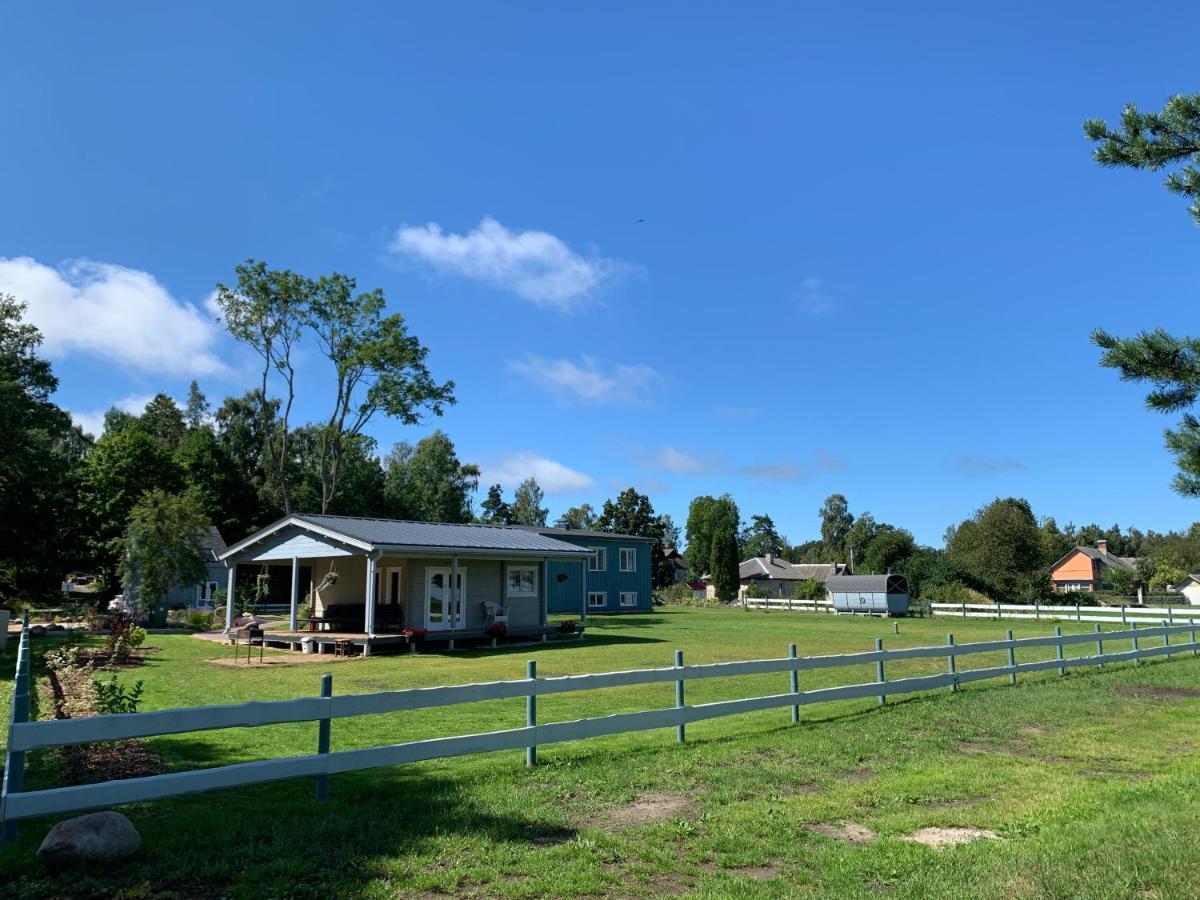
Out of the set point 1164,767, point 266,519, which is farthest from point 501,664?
point 266,519

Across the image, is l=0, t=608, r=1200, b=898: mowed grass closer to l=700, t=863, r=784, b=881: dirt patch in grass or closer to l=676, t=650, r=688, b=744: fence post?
l=700, t=863, r=784, b=881: dirt patch in grass

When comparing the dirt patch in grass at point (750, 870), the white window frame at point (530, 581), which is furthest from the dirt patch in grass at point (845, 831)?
the white window frame at point (530, 581)

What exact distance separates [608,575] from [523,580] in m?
20.1

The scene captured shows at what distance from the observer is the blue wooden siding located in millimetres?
42906

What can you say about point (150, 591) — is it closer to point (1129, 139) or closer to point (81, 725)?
point (81, 725)

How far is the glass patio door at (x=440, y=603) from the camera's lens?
945 inches

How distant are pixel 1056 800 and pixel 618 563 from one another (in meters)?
40.5

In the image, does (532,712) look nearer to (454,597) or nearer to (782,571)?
(454,597)

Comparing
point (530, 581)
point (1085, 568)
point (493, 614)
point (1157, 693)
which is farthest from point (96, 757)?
point (1085, 568)

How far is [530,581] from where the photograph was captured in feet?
88.2

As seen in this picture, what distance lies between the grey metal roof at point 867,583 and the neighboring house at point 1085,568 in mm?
44335

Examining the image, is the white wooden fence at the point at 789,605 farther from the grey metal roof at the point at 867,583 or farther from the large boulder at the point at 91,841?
the large boulder at the point at 91,841

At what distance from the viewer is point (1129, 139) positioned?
536 cm

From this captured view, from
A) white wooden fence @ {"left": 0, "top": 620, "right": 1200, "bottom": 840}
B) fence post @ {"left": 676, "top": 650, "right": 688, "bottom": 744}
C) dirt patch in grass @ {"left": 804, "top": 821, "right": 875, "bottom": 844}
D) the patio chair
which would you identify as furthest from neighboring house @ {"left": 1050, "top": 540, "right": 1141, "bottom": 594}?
dirt patch in grass @ {"left": 804, "top": 821, "right": 875, "bottom": 844}
